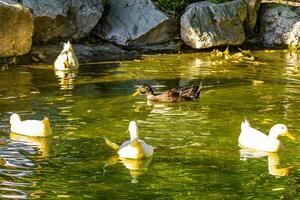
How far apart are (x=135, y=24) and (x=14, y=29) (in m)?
5.51

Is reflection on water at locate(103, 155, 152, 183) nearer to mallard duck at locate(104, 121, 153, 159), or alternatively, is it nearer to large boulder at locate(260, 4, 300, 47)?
mallard duck at locate(104, 121, 153, 159)

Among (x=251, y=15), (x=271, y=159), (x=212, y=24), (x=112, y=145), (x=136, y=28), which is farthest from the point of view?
(x=251, y=15)

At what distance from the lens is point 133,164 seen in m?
9.74

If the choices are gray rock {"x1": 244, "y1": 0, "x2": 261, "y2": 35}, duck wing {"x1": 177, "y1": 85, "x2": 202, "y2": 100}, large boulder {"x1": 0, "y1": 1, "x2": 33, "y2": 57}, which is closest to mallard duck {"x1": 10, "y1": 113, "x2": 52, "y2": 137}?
duck wing {"x1": 177, "y1": 85, "x2": 202, "y2": 100}

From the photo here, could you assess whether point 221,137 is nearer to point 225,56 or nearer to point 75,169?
point 75,169

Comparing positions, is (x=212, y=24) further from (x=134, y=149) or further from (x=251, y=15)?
(x=134, y=149)

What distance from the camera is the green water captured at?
862cm

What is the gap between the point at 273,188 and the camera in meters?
8.66

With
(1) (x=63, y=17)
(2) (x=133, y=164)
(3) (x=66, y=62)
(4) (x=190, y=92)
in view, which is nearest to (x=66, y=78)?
(3) (x=66, y=62)

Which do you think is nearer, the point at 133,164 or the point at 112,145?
the point at 133,164

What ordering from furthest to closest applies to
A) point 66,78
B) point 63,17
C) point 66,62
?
1. point 63,17
2. point 66,62
3. point 66,78

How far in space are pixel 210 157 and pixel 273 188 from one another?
158 cm

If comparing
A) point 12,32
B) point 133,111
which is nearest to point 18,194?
point 133,111

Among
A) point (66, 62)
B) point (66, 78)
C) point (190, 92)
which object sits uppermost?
point (190, 92)
